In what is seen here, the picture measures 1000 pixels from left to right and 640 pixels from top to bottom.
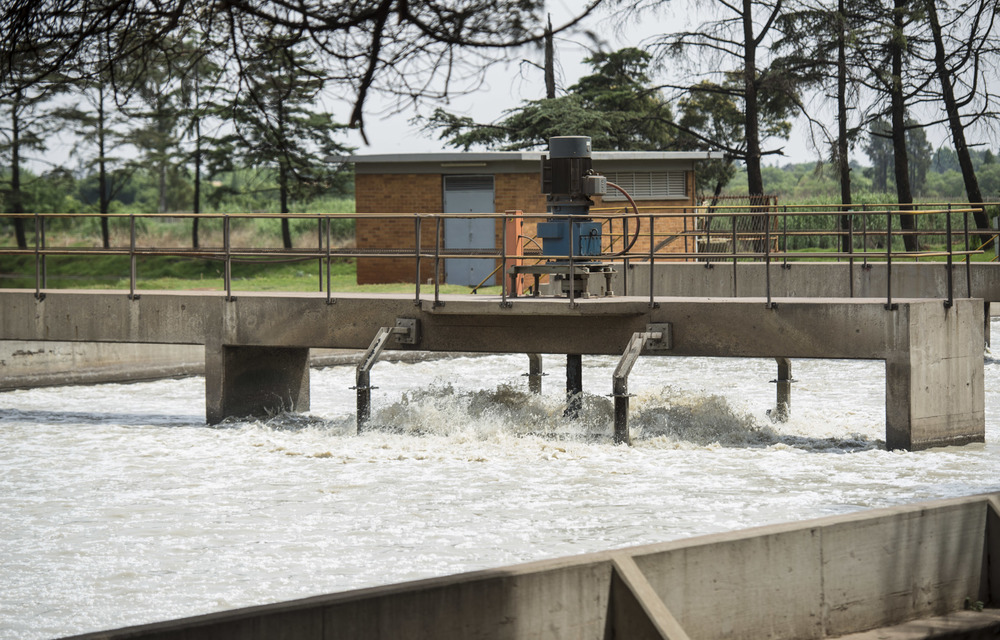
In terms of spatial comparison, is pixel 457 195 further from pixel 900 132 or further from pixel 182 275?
pixel 900 132

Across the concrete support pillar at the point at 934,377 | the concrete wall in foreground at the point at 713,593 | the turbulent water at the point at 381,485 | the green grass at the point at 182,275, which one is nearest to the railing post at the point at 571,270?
the turbulent water at the point at 381,485

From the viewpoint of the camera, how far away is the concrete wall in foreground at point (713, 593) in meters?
5.32

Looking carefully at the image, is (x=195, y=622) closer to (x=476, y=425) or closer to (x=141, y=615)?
(x=141, y=615)

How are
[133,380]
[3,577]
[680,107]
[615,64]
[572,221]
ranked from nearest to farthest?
[3,577]
[572,221]
[133,380]
[615,64]
[680,107]

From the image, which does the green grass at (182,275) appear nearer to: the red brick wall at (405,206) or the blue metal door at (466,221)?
the red brick wall at (405,206)

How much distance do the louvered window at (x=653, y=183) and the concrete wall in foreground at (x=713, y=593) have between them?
2530 centimetres

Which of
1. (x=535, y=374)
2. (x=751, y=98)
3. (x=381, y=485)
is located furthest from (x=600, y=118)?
(x=381, y=485)

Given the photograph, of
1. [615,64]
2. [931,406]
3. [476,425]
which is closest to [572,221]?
[476,425]

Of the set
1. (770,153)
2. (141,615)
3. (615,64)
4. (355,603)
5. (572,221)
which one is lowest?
(141,615)

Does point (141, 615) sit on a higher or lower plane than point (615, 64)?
lower

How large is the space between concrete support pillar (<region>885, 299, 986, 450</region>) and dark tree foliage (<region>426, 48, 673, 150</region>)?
2329cm

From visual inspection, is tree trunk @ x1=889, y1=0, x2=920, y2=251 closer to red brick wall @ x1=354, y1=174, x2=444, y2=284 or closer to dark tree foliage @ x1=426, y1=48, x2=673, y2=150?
dark tree foliage @ x1=426, y1=48, x2=673, y2=150

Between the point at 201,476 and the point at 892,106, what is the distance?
3186 cm

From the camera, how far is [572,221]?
14320 mm
